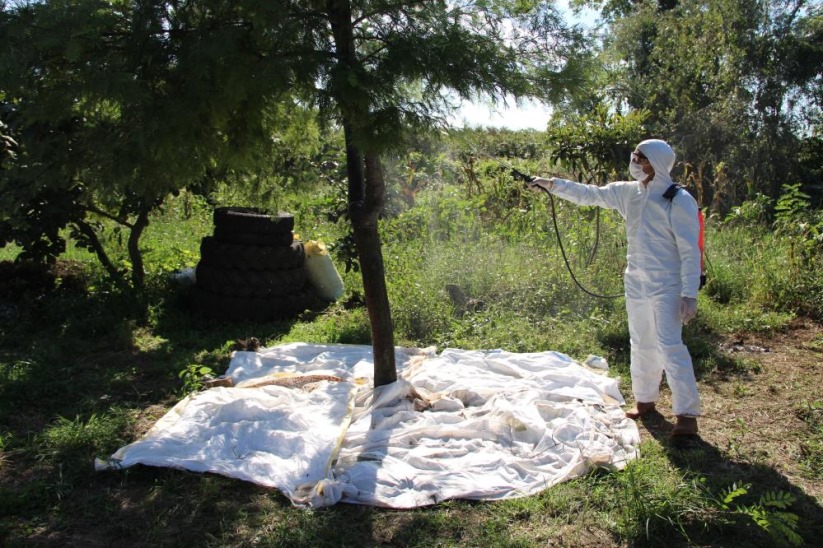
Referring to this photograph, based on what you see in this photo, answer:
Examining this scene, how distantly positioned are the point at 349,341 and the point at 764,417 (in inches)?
139

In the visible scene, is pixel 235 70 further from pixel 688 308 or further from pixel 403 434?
pixel 688 308

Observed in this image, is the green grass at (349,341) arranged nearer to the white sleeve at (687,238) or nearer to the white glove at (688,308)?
the white glove at (688,308)

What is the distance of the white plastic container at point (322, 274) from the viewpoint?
302 inches

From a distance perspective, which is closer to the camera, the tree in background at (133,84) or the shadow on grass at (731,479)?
the shadow on grass at (731,479)

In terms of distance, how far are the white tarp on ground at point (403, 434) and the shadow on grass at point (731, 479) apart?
0.88 ft

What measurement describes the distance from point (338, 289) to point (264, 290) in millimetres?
961

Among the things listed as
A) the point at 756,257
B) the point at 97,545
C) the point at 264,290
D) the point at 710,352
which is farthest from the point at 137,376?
the point at 756,257

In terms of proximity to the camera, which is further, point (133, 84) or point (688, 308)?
point (688, 308)

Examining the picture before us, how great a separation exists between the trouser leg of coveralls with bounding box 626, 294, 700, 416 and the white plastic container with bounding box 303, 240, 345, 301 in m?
3.76

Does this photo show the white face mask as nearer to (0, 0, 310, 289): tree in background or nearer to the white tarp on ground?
the white tarp on ground

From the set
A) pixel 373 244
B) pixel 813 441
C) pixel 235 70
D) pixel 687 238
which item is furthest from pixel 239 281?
pixel 813 441

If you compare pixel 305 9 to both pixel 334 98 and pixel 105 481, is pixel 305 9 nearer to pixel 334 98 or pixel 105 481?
pixel 334 98

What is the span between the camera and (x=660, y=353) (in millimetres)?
4645

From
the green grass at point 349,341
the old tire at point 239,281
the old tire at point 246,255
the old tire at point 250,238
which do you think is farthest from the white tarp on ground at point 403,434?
the old tire at point 250,238
